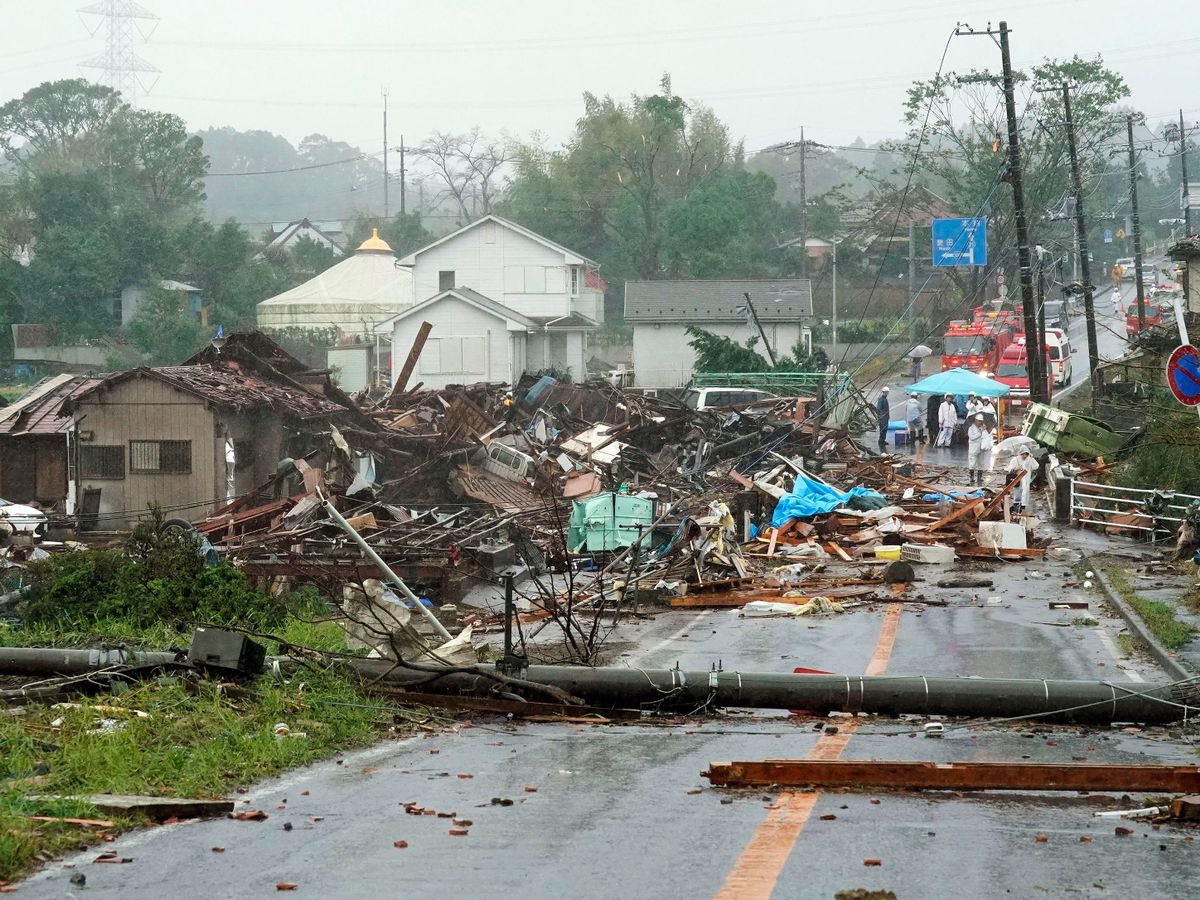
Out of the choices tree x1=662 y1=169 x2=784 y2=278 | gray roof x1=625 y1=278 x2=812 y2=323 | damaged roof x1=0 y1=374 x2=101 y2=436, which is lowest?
damaged roof x1=0 y1=374 x2=101 y2=436

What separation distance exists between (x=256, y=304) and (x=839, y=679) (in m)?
65.3

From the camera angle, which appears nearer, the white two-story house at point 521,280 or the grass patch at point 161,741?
the grass patch at point 161,741

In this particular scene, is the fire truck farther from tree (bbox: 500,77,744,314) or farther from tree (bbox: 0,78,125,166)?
tree (bbox: 0,78,125,166)

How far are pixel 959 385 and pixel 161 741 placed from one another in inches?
1263

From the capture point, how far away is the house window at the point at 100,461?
30.1 meters

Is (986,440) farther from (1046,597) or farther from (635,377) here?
(635,377)

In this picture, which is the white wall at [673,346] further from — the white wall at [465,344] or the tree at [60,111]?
the tree at [60,111]

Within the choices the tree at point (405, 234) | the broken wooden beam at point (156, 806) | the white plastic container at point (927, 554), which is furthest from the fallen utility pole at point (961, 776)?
the tree at point (405, 234)

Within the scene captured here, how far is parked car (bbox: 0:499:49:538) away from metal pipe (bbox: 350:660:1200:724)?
19832 mm

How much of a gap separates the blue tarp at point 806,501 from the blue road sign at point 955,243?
2993 cm

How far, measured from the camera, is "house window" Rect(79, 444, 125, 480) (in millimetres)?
30125

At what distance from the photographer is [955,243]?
54781mm

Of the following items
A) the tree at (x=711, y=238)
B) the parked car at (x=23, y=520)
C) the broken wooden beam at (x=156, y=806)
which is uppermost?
the tree at (x=711, y=238)

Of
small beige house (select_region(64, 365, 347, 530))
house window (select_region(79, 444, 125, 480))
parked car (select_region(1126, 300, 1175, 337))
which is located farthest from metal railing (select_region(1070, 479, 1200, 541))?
house window (select_region(79, 444, 125, 480))
